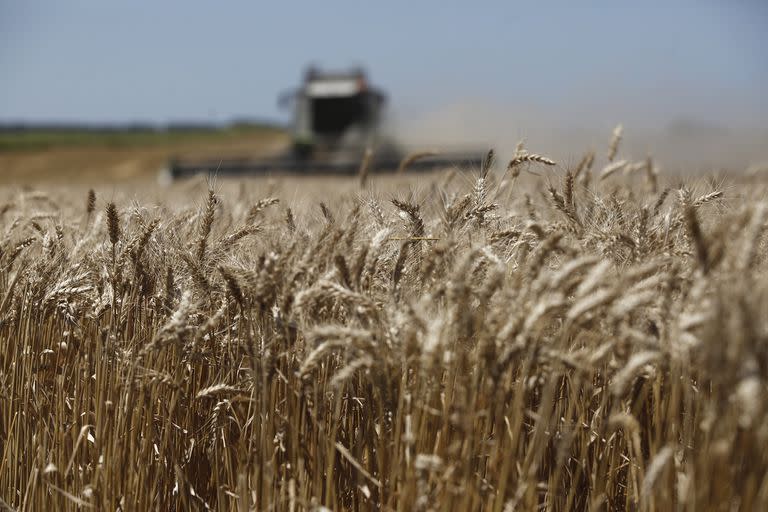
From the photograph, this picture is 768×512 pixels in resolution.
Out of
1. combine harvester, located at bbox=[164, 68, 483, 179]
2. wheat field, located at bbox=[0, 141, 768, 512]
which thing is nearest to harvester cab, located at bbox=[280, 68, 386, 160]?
combine harvester, located at bbox=[164, 68, 483, 179]

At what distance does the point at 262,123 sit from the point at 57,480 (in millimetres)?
78183

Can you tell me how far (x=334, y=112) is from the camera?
19.0 metres

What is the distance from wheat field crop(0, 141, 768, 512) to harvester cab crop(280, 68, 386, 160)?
16.6 m

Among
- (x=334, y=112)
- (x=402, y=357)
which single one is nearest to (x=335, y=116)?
(x=334, y=112)

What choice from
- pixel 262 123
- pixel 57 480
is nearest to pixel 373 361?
pixel 57 480

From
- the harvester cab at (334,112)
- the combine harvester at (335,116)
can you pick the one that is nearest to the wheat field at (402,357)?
the combine harvester at (335,116)

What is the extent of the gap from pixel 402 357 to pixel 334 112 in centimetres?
1791

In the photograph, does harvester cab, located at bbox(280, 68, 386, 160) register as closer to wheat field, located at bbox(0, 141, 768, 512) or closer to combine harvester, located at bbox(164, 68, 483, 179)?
combine harvester, located at bbox(164, 68, 483, 179)

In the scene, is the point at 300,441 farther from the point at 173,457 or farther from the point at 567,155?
the point at 567,155

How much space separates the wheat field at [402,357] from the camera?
4.23 ft

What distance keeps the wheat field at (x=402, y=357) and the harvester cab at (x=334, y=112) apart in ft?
54.4

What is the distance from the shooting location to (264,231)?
7.06 ft

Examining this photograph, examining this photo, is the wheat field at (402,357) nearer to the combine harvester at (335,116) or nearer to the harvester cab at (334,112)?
the combine harvester at (335,116)

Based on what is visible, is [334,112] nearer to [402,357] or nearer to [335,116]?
[335,116]
